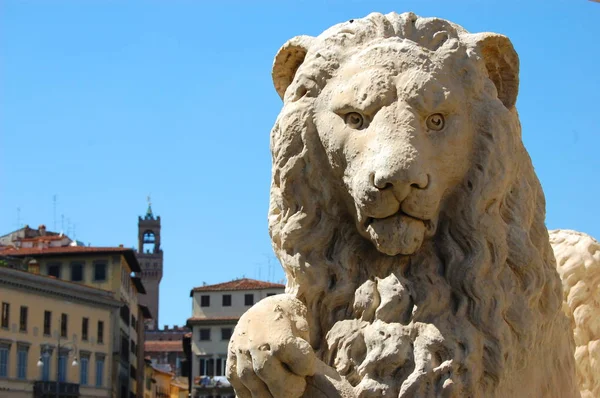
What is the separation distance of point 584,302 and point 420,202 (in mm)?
1637

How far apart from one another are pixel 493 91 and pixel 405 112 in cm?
38

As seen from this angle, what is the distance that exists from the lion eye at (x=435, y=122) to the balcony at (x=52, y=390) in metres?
43.7

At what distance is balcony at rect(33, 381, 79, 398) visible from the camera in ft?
147

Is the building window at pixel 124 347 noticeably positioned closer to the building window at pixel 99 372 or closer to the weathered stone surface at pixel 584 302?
the building window at pixel 99 372

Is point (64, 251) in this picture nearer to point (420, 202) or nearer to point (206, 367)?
point (206, 367)

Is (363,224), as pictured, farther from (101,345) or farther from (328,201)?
(101,345)

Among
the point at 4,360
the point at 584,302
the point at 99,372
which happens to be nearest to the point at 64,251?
the point at 99,372

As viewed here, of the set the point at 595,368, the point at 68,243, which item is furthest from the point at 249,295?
the point at 595,368

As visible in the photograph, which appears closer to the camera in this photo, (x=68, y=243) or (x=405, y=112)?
(x=405, y=112)

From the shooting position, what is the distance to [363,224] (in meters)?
3.32

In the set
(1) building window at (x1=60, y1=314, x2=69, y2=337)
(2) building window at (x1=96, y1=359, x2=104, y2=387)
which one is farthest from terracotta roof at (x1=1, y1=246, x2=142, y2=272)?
(2) building window at (x1=96, y1=359, x2=104, y2=387)

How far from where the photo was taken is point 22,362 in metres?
44.9

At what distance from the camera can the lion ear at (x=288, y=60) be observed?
11.8 feet

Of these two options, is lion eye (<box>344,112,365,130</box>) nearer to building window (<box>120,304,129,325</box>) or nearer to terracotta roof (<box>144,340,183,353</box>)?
building window (<box>120,304,129,325</box>)
